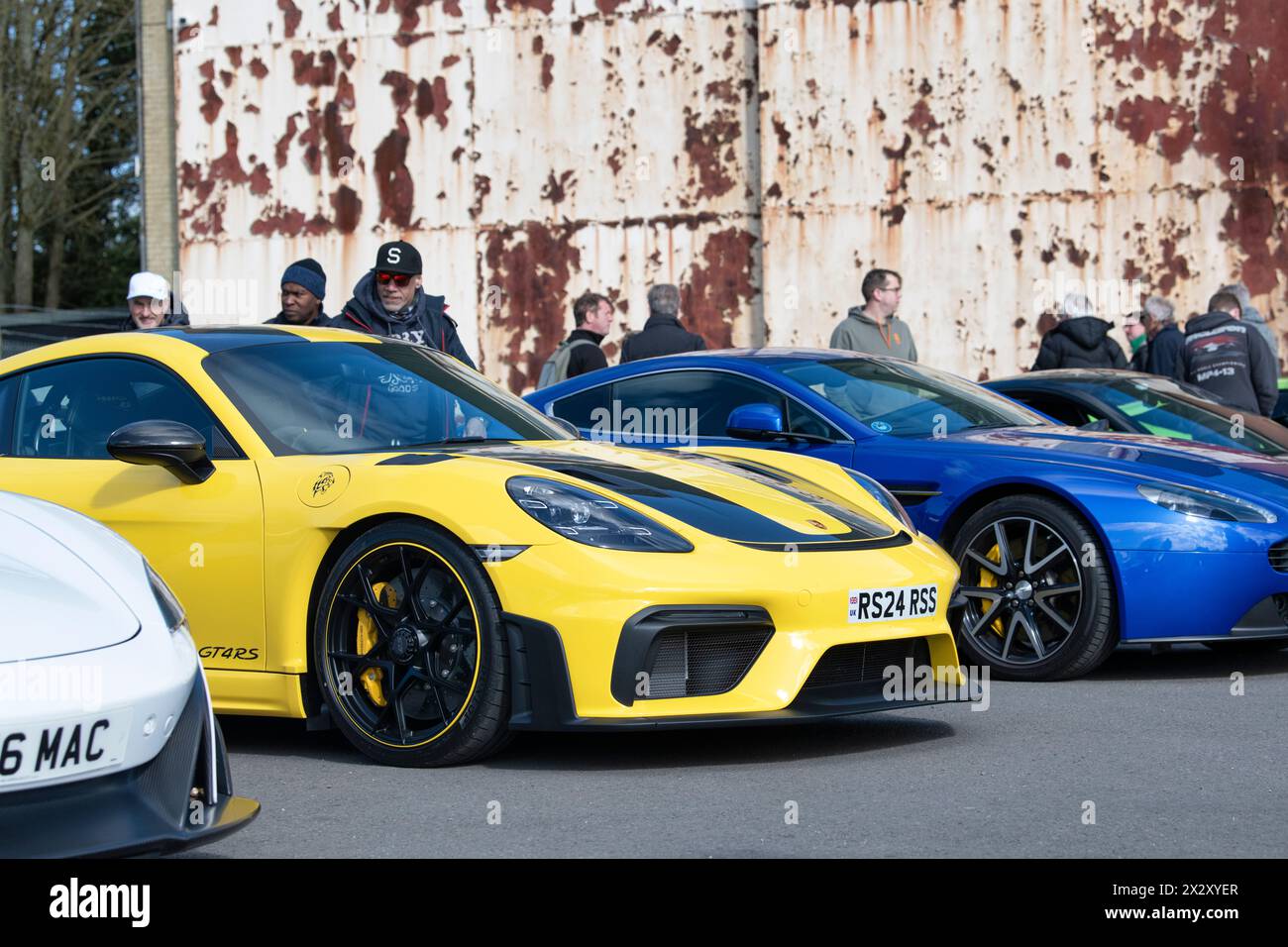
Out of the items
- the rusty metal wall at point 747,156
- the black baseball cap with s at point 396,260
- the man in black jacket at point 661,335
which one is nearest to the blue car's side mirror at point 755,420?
the black baseball cap with s at point 396,260

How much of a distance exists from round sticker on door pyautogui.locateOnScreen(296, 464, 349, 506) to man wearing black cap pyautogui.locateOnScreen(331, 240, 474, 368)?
10.2 ft

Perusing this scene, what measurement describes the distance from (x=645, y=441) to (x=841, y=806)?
3.86 metres

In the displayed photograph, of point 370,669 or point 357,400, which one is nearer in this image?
point 370,669

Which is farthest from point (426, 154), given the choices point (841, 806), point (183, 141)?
point (841, 806)

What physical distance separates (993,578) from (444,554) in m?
2.89

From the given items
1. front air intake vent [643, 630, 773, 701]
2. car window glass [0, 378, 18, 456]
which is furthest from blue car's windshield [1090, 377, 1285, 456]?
car window glass [0, 378, 18, 456]

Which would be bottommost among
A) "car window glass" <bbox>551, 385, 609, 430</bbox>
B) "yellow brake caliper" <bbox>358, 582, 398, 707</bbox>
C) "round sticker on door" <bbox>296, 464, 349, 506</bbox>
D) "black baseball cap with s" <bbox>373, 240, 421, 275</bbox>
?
"yellow brake caliper" <bbox>358, 582, 398, 707</bbox>

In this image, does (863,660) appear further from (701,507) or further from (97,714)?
(97,714)

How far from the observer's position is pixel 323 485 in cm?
547

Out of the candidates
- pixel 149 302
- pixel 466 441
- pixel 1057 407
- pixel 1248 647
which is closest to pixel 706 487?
pixel 466 441

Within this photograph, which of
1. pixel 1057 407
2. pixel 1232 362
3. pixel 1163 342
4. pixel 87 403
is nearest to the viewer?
pixel 87 403

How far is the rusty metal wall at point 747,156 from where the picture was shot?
1454 centimetres

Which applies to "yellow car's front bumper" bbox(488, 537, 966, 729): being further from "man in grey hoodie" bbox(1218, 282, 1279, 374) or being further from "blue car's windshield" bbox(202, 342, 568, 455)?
"man in grey hoodie" bbox(1218, 282, 1279, 374)

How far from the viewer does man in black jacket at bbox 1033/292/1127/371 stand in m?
12.3
